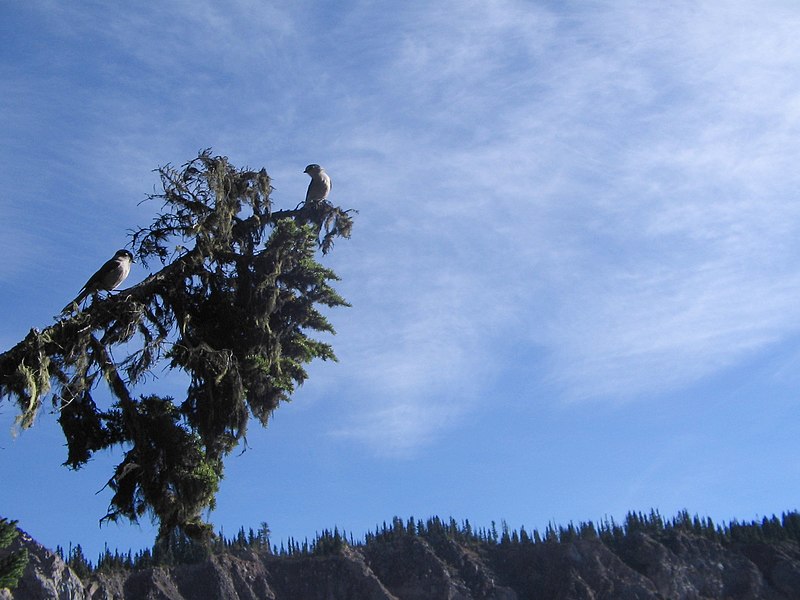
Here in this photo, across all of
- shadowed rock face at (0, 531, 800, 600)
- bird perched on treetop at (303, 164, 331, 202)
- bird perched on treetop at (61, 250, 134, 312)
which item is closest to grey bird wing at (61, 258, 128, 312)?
bird perched on treetop at (61, 250, 134, 312)

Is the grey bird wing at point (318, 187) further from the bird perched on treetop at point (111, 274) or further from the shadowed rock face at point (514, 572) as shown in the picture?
the shadowed rock face at point (514, 572)

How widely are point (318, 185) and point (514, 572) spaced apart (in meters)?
102

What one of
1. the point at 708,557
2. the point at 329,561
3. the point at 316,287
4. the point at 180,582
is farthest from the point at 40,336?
the point at 708,557

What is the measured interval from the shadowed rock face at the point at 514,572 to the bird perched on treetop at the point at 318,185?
8751 cm

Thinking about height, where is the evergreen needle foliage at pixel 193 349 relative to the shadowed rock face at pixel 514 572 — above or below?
below

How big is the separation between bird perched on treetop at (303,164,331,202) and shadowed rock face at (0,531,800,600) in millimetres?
87507

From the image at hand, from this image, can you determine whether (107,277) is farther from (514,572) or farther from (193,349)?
(514,572)

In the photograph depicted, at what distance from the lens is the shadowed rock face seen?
10675cm

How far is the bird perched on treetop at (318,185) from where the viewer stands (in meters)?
19.4

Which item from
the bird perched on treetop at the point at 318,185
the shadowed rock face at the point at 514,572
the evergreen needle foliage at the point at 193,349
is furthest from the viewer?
the shadowed rock face at the point at 514,572

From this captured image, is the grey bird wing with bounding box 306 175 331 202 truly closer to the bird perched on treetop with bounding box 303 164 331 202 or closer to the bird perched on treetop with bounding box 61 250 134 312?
the bird perched on treetop with bounding box 303 164 331 202

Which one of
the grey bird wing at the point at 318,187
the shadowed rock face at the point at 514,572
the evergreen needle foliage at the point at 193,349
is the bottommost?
the evergreen needle foliage at the point at 193,349

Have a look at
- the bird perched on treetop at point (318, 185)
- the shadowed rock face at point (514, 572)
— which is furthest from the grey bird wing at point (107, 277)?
the shadowed rock face at point (514, 572)

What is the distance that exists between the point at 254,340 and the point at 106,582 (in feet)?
281
